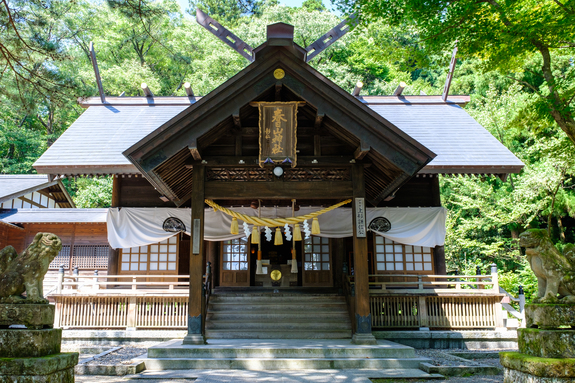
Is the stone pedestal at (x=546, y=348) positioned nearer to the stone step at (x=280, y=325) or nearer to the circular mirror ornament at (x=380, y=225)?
the stone step at (x=280, y=325)

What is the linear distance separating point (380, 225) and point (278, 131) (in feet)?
17.0

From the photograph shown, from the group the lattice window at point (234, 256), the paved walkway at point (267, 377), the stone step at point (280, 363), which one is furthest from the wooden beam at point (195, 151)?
the lattice window at point (234, 256)

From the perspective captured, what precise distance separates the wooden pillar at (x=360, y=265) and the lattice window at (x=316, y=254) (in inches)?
201

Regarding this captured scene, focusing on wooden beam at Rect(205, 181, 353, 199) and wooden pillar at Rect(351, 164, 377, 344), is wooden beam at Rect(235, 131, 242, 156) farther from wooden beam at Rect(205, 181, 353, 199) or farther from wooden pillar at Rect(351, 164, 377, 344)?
wooden pillar at Rect(351, 164, 377, 344)

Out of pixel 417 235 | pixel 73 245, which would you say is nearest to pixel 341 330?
pixel 417 235

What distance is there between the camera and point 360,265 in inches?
345

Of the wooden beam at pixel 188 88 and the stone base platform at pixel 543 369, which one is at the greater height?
the wooden beam at pixel 188 88

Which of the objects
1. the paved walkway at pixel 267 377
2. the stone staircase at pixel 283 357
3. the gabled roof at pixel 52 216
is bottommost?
the paved walkway at pixel 267 377

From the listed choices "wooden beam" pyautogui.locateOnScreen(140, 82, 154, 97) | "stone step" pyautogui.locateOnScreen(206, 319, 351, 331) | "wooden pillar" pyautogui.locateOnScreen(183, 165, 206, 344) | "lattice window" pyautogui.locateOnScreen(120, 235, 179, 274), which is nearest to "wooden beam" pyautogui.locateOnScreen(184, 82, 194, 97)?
"wooden beam" pyautogui.locateOnScreen(140, 82, 154, 97)

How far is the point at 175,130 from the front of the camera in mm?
8141

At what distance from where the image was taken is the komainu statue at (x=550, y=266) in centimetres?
495

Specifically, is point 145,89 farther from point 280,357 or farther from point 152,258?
point 280,357

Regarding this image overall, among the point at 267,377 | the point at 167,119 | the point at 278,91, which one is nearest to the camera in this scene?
the point at 267,377

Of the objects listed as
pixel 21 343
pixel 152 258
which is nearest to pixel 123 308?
pixel 152 258
